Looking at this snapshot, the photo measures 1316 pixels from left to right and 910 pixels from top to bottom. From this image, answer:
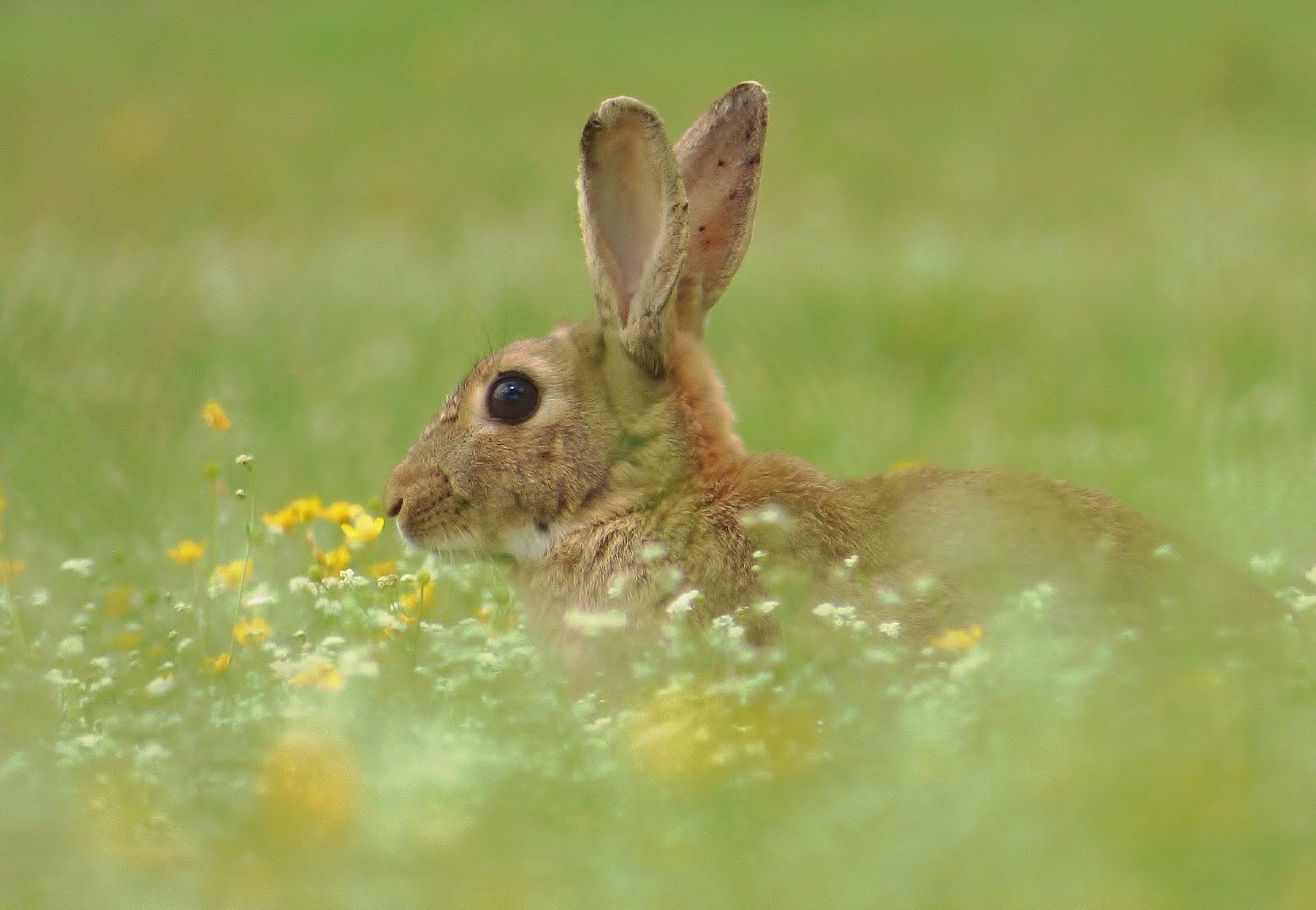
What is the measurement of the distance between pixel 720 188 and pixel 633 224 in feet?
1.23

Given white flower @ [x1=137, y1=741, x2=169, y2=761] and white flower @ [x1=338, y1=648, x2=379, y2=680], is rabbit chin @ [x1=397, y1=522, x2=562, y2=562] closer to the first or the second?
white flower @ [x1=338, y1=648, x2=379, y2=680]

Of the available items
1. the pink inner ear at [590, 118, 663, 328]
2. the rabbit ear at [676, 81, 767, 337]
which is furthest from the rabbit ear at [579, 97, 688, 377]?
the rabbit ear at [676, 81, 767, 337]

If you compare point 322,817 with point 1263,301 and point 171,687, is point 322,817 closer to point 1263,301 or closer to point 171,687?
point 171,687

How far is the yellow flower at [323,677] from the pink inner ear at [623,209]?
1.57 metres

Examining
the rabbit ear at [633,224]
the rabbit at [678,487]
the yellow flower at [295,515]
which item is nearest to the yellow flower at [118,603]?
the yellow flower at [295,515]

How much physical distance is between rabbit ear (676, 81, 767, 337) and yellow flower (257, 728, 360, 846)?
2.27m

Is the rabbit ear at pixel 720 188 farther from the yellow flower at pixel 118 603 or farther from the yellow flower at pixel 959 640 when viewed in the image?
the yellow flower at pixel 118 603

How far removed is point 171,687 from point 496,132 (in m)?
14.2

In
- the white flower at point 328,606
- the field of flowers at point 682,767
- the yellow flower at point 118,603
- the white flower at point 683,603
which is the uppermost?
the yellow flower at point 118,603

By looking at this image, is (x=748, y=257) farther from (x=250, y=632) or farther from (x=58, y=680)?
(x=58, y=680)

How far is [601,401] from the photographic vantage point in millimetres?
5207

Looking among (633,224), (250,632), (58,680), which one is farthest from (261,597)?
(633,224)

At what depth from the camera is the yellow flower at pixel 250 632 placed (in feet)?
15.8

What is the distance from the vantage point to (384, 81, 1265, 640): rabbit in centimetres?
456
